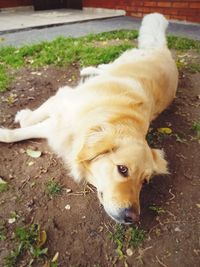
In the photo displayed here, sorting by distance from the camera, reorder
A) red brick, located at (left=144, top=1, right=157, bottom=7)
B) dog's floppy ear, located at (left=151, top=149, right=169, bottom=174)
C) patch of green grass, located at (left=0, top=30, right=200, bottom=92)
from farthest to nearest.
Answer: red brick, located at (left=144, top=1, right=157, bottom=7)
patch of green grass, located at (left=0, top=30, right=200, bottom=92)
dog's floppy ear, located at (left=151, top=149, right=169, bottom=174)

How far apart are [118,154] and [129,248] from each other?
0.73m

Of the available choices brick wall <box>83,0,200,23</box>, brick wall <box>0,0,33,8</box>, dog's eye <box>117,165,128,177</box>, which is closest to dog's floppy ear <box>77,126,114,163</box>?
dog's eye <box>117,165,128,177</box>

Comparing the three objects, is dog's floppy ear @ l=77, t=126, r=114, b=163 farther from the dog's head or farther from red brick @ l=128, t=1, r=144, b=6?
red brick @ l=128, t=1, r=144, b=6

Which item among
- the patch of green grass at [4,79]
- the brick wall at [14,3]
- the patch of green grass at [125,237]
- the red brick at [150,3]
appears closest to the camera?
the patch of green grass at [125,237]

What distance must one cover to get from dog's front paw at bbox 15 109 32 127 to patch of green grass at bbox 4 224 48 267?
1.33m

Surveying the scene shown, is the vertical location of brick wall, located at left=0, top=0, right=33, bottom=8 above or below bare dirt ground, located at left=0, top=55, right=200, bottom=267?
above

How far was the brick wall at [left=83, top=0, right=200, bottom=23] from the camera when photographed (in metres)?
7.84

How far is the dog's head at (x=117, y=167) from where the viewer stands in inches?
85.5

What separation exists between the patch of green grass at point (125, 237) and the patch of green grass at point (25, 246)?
1.76 feet

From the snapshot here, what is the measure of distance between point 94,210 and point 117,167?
0.58 m

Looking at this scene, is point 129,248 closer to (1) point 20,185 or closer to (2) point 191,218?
(2) point 191,218

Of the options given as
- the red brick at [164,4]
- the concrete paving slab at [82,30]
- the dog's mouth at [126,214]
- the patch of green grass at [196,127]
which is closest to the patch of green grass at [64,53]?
the concrete paving slab at [82,30]

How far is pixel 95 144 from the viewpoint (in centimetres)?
233

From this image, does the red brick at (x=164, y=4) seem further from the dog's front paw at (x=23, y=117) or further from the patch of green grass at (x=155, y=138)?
the dog's front paw at (x=23, y=117)
